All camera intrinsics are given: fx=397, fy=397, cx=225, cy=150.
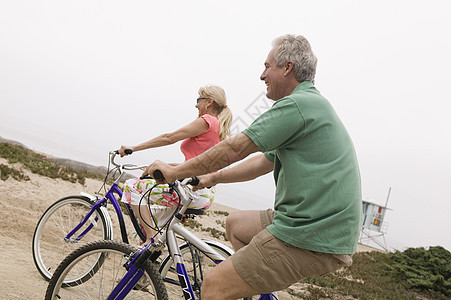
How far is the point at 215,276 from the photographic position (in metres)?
2.36

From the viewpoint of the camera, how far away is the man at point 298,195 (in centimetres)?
220

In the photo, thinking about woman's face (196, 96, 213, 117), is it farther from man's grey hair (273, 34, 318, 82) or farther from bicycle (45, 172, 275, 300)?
man's grey hair (273, 34, 318, 82)

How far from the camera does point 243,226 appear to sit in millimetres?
3016

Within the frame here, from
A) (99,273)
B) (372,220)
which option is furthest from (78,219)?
(372,220)

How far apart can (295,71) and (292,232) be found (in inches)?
39.3

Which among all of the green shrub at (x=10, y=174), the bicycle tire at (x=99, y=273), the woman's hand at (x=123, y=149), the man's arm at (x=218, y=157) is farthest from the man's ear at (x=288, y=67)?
the green shrub at (x=10, y=174)

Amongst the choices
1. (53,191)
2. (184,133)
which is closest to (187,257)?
(184,133)

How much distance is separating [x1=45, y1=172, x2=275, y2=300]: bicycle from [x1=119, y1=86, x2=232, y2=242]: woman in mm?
780

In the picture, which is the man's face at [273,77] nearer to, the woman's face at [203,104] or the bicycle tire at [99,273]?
the bicycle tire at [99,273]

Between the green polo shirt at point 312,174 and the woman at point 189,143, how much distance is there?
187 cm

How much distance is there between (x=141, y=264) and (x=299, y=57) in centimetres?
183

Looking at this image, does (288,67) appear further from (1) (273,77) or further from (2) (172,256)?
(2) (172,256)

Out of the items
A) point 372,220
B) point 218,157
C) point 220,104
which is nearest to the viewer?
point 218,157

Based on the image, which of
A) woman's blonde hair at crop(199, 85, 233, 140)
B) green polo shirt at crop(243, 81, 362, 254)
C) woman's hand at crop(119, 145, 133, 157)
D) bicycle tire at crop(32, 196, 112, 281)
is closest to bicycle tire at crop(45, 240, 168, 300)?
bicycle tire at crop(32, 196, 112, 281)
